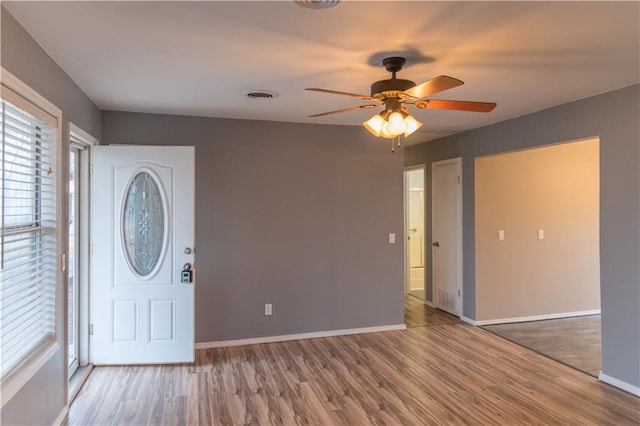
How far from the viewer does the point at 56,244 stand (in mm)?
2668

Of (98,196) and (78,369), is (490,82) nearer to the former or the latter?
(98,196)

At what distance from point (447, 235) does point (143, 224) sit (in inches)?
150

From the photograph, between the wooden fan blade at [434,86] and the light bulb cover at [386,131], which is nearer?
the wooden fan blade at [434,86]

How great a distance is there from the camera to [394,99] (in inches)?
103

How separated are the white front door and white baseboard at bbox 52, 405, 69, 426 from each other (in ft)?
2.99

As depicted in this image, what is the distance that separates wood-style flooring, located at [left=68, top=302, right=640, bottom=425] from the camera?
9.57 ft

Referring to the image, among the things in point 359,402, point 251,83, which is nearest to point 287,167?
point 251,83

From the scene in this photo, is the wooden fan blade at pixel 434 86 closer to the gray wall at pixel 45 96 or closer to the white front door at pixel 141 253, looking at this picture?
the gray wall at pixel 45 96

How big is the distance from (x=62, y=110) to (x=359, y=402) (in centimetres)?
294

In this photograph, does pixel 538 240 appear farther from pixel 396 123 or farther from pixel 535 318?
pixel 396 123

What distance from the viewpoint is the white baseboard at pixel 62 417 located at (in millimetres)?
2700

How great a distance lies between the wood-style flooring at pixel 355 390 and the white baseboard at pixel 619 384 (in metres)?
0.05

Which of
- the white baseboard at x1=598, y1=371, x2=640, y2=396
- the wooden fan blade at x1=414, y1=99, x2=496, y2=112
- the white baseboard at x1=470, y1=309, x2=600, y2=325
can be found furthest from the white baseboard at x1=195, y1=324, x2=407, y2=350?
the wooden fan blade at x1=414, y1=99, x2=496, y2=112

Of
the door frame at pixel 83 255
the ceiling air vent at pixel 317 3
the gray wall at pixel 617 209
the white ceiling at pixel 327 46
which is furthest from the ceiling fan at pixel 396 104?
the door frame at pixel 83 255
